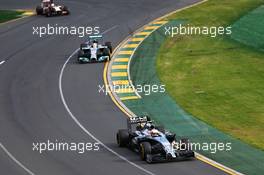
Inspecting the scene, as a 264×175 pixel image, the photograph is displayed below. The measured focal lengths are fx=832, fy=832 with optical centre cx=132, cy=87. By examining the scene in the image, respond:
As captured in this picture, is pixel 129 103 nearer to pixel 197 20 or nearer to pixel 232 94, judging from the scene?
pixel 232 94

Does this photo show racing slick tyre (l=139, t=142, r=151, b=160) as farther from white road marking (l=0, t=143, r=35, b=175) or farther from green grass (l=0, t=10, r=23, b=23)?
green grass (l=0, t=10, r=23, b=23)

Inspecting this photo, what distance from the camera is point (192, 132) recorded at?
39.7 metres

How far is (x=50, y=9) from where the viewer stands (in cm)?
7150

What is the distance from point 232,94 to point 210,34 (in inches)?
652

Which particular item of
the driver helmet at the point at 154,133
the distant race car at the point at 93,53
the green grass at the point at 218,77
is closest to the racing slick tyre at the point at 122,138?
the driver helmet at the point at 154,133

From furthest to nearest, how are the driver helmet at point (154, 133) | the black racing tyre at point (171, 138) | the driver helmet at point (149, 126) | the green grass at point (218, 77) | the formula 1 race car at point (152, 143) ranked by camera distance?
the green grass at point (218, 77) → the driver helmet at point (149, 126) → the driver helmet at point (154, 133) → the black racing tyre at point (171, 138) → the formula 1 race car at point (152, 143)

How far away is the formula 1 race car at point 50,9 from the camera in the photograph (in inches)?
2817

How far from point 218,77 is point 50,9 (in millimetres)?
24553

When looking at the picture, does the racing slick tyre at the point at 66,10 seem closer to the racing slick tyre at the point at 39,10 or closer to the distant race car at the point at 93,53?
the racing slick tyre at the point at 39,10

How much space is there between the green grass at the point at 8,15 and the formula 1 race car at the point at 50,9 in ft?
8.18

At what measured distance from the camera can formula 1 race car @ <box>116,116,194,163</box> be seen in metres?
34.8

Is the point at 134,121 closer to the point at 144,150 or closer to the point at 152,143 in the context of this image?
the point at 152,143

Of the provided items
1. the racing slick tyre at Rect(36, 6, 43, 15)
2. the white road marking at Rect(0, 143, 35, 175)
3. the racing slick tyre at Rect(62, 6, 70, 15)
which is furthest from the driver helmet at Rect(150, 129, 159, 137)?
the racing slick tyre at Rect(36, 6, 43, 15)

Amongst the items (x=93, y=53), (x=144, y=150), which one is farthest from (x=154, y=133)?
(x=93, y=53)
